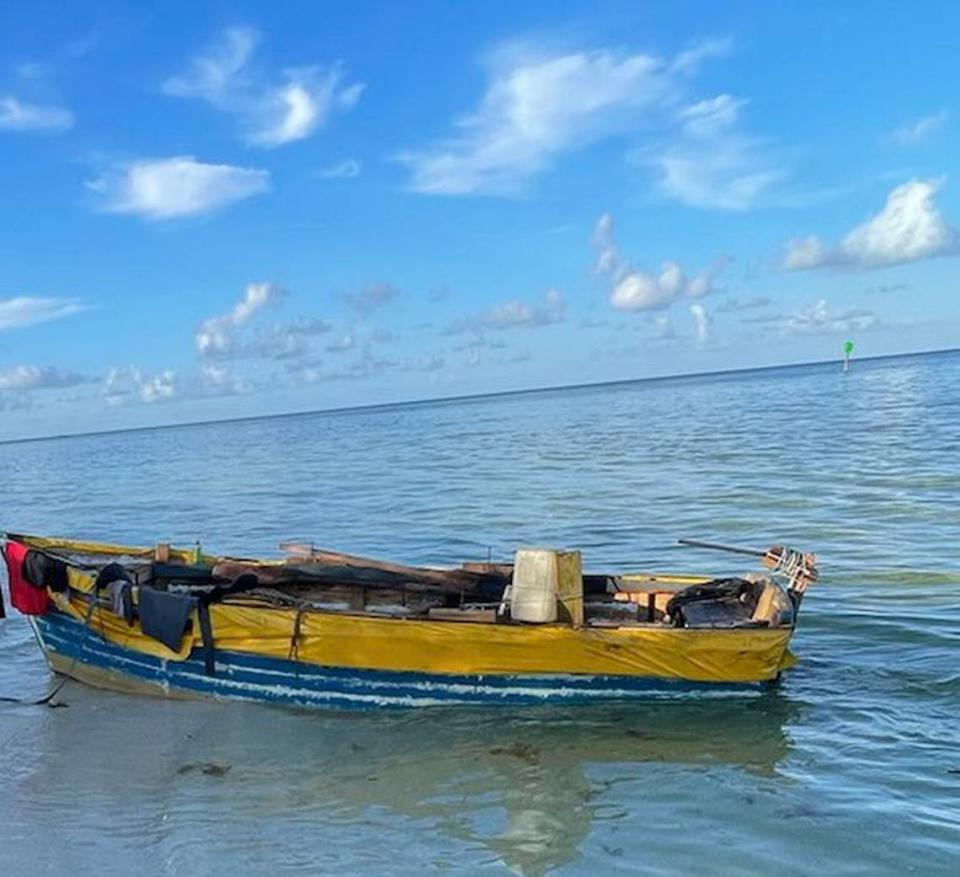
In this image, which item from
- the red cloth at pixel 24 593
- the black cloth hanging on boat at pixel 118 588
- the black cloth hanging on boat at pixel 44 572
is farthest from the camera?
the red cloth at pixel 24 593

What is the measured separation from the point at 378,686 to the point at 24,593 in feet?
15.1

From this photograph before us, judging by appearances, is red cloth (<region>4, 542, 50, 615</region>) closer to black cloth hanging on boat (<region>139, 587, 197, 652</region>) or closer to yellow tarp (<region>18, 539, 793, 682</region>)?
black cloth hanging on boat (<region>139, 587, 197, 652</region>)

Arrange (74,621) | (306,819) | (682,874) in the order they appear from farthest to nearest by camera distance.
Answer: (74,621) → (306,819) → (682,874)

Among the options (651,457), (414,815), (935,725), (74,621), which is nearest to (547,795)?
(414,815)

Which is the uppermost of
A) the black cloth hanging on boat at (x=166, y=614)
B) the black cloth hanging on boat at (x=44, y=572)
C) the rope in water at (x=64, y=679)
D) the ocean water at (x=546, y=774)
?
the black cloth hanging on boat at (x=44, y=572)

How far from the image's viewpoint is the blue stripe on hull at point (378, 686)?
10062mm

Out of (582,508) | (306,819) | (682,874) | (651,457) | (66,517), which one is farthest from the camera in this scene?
(651,457)

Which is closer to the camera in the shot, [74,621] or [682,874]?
[682,874]

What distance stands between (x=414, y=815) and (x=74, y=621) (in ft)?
18.4

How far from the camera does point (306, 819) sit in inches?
316

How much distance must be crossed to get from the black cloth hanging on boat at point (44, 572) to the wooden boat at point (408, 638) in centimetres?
2

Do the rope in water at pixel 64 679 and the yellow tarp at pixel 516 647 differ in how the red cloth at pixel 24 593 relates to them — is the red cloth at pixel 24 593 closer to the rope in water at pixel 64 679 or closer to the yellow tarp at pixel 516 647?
the rope in water at pixel 64 679

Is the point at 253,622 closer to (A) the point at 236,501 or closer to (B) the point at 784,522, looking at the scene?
(B) the point at 784,522

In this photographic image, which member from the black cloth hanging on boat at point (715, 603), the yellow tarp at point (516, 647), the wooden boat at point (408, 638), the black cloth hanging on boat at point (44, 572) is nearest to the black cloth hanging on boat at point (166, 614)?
the wooden boat at point (408, 638)
